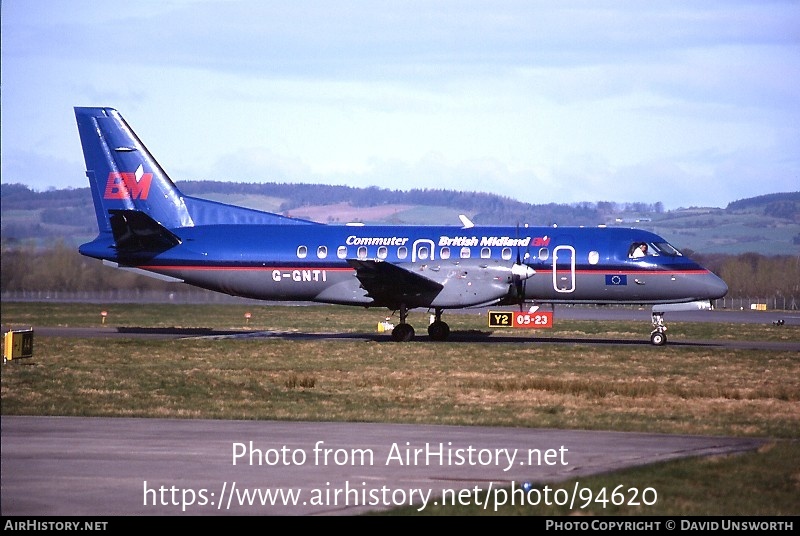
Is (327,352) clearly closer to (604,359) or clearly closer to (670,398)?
(604,359)

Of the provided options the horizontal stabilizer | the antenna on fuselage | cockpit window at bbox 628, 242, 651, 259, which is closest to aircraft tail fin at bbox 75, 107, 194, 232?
the horizontal stabilizer

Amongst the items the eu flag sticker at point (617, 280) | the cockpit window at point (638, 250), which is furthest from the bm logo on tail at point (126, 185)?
the cockpit window at point (638, 250)

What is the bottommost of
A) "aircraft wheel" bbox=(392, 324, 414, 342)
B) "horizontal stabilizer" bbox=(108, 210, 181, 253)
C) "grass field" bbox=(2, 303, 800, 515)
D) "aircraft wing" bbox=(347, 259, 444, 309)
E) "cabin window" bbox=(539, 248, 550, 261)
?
"grass field" bbox=(2, 303, 800, 515)

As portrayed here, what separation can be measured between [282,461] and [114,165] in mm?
25840

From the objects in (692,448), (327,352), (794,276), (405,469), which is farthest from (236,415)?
(794,276)

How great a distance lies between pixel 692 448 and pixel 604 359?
592 inches

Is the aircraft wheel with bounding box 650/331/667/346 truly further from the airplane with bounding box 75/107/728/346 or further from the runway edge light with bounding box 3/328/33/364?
the runway edge light with bounding box 3/328/33/364

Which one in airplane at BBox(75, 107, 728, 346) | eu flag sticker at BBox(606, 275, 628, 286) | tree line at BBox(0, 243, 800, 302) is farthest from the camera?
tree line at BBox(0, 243, 800, 302)

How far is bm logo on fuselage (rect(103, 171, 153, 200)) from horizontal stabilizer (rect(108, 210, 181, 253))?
1.66m

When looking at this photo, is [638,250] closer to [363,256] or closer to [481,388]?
[363,256]

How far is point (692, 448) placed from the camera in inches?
639

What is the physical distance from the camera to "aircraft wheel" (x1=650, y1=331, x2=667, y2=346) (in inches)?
1401

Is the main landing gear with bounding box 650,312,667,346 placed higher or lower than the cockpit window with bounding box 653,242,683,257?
lower

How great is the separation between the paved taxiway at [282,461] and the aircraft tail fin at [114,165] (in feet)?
65.2
